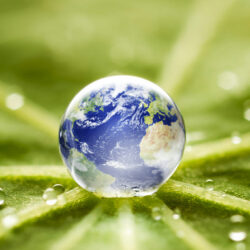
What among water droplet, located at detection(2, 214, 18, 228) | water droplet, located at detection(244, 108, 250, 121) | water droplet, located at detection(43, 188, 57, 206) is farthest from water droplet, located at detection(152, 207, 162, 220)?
water droplet, located at detection(244, 108, 250, 121)

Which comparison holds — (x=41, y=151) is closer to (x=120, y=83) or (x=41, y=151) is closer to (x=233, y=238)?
(x=120, y=83)

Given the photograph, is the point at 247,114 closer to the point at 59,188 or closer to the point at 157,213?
the point at 157,213

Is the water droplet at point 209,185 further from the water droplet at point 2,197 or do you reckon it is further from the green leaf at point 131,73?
the water droplet at point 2,197

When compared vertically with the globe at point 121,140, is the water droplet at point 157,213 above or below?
below

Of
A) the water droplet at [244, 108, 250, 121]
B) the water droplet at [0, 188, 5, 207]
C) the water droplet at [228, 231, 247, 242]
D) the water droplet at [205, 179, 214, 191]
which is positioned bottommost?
the water droplet at [228, 231, 247, 242]

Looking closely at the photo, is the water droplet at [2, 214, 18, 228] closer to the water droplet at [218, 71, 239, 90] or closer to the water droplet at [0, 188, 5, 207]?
the water droplet at [0, 188, 5, 207]

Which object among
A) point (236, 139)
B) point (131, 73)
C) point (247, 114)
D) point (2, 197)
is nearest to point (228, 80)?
point (247, 114)

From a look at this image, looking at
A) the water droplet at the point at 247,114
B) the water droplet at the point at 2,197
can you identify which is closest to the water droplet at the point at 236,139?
the water droplet at the point at 247,114
